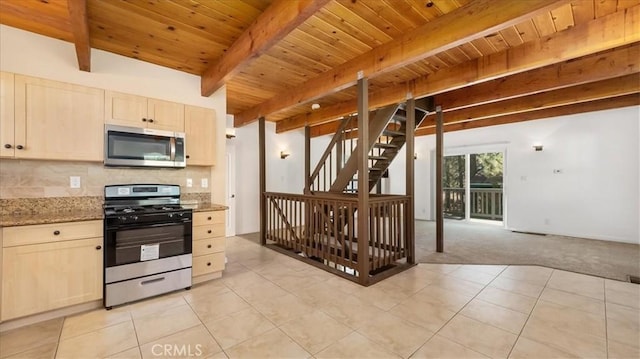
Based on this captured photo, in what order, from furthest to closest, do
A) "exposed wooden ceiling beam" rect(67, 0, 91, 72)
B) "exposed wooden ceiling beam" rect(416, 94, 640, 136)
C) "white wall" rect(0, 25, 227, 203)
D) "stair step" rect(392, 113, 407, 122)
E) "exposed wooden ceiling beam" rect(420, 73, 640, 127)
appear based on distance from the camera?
"exposed wooden ceiling beam" rect(416, 94, 640, 136), "stair step" rect(392, 113, 407, 122), "exposed wooden ceiling beam" rect(420, 73, 640, 127), "white wall" rect(0, 25, 227, 203), "exposed wooden ceiling beam" rect(67, 0, 91, 72)

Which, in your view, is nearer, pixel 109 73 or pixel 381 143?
pixel 109 73

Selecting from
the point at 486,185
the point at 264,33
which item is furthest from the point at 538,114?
the point at 264,33

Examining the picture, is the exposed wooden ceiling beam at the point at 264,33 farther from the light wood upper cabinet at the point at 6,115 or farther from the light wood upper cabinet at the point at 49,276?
the light wood upper cabinet at the point at 49,276

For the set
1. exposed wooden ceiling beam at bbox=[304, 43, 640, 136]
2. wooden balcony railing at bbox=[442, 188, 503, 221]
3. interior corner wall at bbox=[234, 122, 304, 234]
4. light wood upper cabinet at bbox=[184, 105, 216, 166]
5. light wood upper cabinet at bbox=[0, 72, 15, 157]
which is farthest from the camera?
wooden balcony railing at bbox=[442, 188, 503, 221]

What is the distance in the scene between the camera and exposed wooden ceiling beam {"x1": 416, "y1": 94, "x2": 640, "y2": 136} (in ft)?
16.0

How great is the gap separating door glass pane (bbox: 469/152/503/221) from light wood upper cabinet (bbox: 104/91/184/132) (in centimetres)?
704

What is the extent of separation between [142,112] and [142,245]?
1.45 metres

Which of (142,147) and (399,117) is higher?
(399,117)

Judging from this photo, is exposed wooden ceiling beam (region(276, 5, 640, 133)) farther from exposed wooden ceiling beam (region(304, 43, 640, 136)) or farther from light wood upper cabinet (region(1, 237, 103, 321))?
light wood upper cabinet (region(1, 237, 103, 321))

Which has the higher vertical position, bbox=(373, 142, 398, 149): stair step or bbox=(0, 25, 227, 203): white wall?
bbox=(0, 25, 227, 203): white wall

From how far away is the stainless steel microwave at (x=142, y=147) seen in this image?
2.72 meters

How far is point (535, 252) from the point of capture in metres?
4.39

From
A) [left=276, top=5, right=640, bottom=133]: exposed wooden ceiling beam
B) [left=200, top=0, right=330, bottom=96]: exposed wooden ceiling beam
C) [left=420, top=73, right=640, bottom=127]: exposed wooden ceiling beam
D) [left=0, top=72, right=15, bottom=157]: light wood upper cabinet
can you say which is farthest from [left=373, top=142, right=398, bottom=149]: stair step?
[left=0, top=72, right=15, bottom=157]: light wood upper cabinet

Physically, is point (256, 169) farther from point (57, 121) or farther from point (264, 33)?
point (264, 33)
